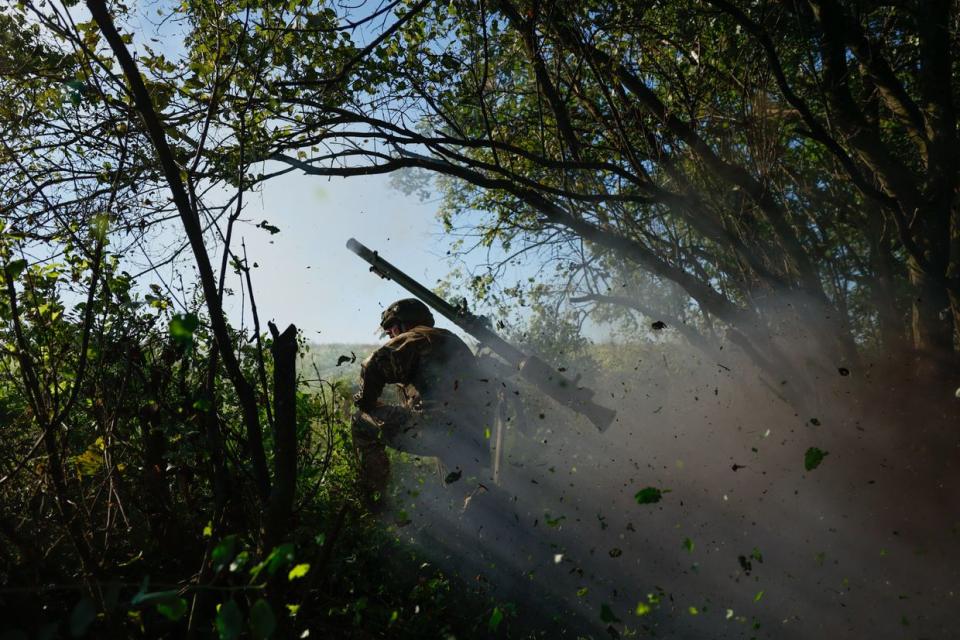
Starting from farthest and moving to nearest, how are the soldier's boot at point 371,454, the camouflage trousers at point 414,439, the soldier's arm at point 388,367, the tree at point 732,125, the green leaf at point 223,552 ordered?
1. the soldier's arm at point 388,367
2. the soldier's boot at point 371,454
3. the camouflage trousers at point 414,439
4. the tree at point 732,125
5. the green leaf at point 223,552

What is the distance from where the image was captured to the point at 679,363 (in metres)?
8.98

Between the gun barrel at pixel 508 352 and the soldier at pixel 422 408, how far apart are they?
0.40m

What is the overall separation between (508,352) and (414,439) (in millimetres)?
1506

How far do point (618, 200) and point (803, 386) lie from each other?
2.85 m

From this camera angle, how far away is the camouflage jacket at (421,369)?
629 centimetres

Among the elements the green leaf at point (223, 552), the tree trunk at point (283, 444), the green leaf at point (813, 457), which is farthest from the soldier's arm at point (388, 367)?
the green leaf at point (223, 552)

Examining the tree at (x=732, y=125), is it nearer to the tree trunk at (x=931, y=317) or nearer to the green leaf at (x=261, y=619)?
the tree trunk at (x=931, y=317)

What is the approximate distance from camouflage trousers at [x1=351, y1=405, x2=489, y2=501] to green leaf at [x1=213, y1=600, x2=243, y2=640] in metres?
4.97

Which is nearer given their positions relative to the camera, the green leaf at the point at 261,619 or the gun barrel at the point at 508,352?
the green leaf at the point at 261,619

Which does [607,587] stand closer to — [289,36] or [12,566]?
[12,566]

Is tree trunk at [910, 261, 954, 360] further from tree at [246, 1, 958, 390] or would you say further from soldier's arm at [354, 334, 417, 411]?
soldier's arm at [354, 334, 417, 411]

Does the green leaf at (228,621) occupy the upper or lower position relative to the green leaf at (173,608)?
lower

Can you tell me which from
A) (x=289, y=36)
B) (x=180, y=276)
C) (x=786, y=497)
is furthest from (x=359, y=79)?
(x=786, y=497)

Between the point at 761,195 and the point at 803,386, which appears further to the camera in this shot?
the point at 803,386
